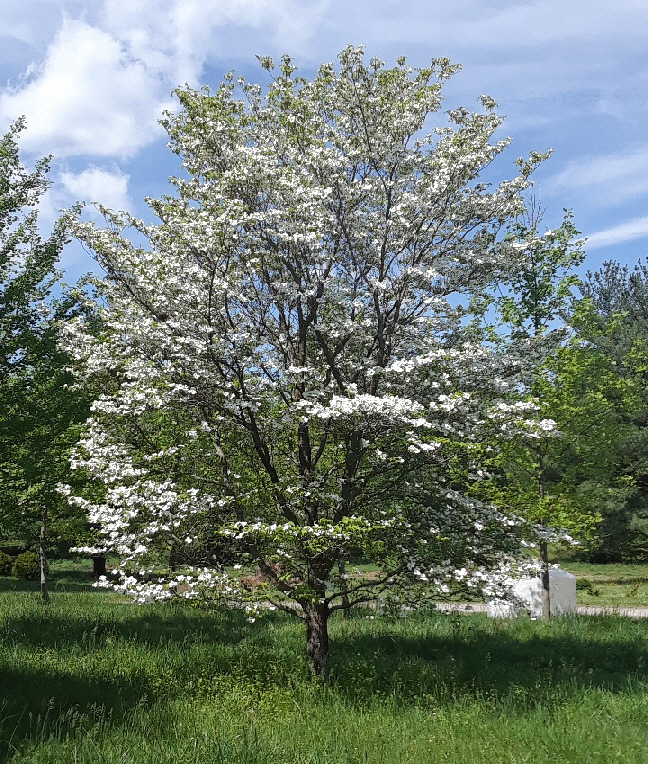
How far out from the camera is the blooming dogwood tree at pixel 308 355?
8875 millimetres

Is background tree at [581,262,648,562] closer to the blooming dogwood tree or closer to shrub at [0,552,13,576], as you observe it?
the blooming dogwood tree

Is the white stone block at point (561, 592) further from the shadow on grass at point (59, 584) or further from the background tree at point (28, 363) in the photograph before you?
the shadow on grass at point (59, 584)

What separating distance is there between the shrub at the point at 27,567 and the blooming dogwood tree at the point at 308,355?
21.1 m

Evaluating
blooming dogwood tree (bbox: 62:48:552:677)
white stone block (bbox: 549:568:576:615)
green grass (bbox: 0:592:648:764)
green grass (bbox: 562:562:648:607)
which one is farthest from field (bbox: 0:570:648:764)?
green grass (bbox: 562:562:648:607)

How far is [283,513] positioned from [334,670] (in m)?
3.12

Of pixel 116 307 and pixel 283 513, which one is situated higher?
pixel 116 307

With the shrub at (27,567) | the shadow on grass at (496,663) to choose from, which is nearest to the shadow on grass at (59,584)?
the shrub at (27,567)

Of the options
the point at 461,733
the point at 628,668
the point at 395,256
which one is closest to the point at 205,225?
the point at 395,256

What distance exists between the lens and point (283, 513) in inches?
369

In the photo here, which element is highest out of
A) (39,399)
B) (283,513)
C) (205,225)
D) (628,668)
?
(205,225)

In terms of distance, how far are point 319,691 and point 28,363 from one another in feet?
26.5

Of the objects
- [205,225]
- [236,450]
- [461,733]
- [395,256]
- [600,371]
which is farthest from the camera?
[600,371]

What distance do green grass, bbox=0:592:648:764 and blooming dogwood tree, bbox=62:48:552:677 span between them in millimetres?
1376

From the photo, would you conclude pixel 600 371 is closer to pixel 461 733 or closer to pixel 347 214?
pixel 347 214
